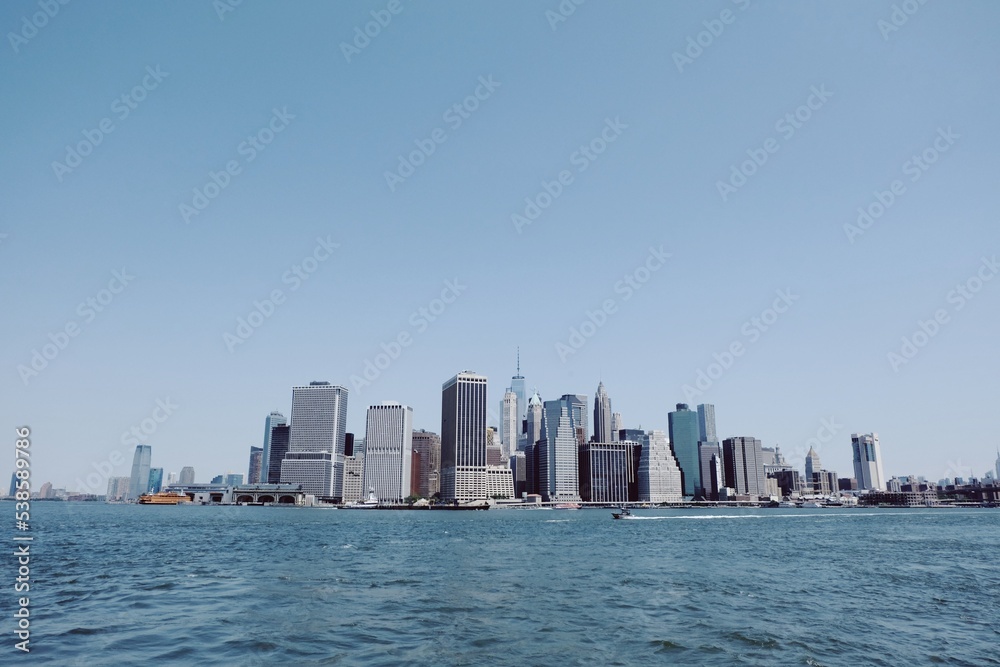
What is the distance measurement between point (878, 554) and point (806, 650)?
45158 mm

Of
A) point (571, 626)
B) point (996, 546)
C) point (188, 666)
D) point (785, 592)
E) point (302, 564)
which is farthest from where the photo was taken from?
point (996, 546)

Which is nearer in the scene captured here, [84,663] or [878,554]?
[84,663]

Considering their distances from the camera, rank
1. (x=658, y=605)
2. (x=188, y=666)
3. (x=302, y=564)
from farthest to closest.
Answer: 1. (x=302, y=564)
2. (x=658, y=605)
3. (x=188, y=666)

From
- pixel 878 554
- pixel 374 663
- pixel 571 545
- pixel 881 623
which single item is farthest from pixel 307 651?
pixel 878 554

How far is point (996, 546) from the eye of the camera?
235 feet

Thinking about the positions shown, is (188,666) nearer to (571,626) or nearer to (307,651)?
(307,651)

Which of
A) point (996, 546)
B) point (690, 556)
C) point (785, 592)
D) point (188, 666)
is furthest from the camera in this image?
point (996, 546)

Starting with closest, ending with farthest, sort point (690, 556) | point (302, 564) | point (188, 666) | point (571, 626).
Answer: point (188, 666) → point (571, 626) → point (302, 564) → point (690, 556)

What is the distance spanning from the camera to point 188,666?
21203 millimetres

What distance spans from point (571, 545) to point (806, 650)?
50334 mm

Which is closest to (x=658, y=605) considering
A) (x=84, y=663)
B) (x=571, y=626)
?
(x=571, y=626)

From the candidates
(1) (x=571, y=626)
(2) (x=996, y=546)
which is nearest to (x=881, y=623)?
(1) (x=571, y=626)

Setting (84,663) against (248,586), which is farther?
(248,586)

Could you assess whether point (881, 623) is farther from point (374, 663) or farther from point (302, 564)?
point (302, 564)
